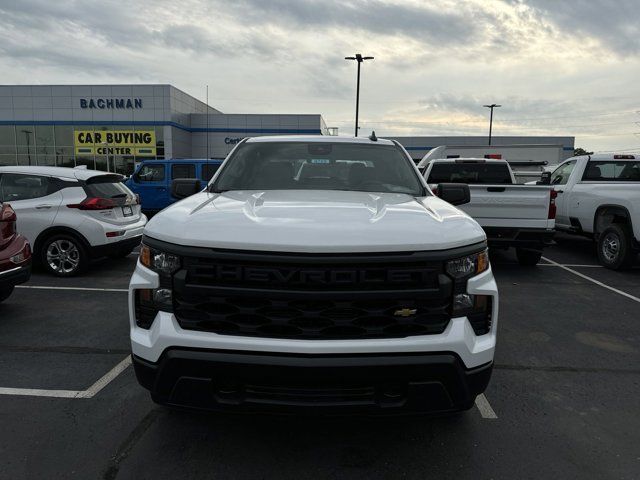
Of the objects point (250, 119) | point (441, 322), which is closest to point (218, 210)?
point (441, 322)

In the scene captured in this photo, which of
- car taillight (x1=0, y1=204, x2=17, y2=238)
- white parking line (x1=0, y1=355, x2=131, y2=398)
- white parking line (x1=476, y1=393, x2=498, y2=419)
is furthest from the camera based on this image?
car taillight (x1=0, y1=204, x2=17, y2=238)

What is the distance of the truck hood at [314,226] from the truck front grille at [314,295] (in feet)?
0.22

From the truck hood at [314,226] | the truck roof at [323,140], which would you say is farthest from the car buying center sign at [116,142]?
the truck hood at [314,226]

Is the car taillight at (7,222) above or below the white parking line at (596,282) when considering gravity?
above

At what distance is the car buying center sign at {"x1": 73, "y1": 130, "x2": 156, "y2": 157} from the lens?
112ft

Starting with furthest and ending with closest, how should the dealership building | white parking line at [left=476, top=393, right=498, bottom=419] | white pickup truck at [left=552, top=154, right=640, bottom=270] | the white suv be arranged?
the dealership building < white pickup truck at [left=552, top=154, right=640, bottom=270] < the white suv < white parking line at [left=476, top=393, right=498, bottom=419]

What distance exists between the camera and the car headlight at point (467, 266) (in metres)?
2.43

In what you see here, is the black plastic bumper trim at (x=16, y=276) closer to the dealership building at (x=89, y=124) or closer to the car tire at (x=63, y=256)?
the car tire at (x=63, y=256)

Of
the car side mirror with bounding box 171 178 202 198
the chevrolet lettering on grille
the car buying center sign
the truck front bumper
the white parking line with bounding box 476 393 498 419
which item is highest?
the car buying center sign

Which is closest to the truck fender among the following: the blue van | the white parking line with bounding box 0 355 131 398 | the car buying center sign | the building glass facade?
the white parking line with bounding box 0 355 131 398

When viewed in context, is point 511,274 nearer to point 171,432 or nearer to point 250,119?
point 171,432

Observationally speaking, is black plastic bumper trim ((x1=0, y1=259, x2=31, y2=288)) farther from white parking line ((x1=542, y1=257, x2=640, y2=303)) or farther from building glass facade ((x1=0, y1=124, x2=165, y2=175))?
building glass facade ((x1=0, y1=124, x2=165, y2=175))

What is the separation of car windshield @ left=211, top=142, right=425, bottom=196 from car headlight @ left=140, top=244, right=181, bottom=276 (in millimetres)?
1276

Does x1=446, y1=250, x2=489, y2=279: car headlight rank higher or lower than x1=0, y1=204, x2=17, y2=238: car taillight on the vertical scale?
higher
